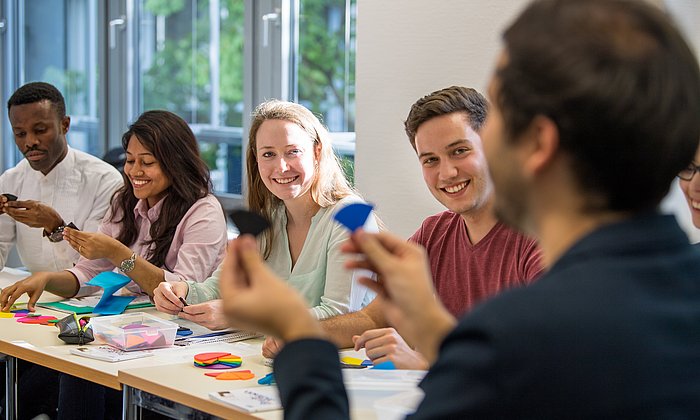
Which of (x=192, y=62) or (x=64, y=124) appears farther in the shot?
(x=192, y=62)

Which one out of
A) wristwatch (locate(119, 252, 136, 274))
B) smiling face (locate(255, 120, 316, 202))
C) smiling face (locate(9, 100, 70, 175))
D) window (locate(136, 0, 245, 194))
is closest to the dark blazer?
smiling face (locate(255, 120, 316, 202))

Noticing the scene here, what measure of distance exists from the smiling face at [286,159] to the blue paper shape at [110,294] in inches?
21.9

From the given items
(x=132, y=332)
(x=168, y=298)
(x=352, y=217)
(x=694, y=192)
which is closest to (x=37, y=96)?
(x=168, y=298)

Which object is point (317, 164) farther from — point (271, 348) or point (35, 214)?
point (35, 214)

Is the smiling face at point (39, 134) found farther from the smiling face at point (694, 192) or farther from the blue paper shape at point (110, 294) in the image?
the smiling face at point (694, 192)

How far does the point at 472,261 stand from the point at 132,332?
91 cm

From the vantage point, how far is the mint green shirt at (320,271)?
8.80 ft

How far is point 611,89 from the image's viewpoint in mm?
845

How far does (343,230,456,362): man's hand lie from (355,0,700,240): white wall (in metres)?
2.16

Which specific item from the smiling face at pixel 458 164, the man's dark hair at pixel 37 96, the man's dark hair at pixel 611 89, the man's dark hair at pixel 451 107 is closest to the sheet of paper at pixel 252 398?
the smiling face at pixel 458 164

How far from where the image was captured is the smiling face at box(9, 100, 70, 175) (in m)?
3.87

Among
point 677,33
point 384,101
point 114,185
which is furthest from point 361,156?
point 677,33

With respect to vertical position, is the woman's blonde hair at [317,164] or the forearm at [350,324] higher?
the woman's blonde hair at [317,164]

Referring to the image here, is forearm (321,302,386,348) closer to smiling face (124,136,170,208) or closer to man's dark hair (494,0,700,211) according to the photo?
smiling face (124,136,170,208)
